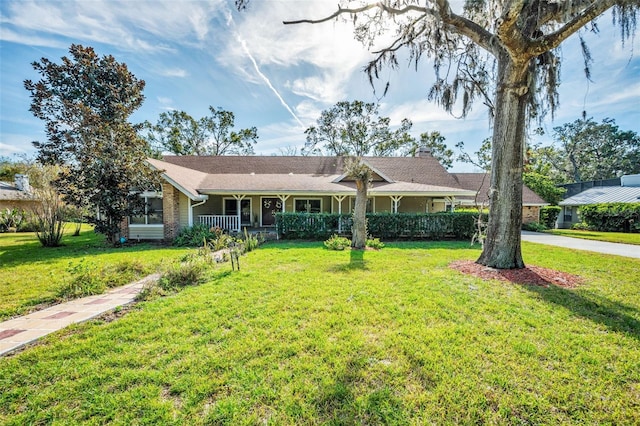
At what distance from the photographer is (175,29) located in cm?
915

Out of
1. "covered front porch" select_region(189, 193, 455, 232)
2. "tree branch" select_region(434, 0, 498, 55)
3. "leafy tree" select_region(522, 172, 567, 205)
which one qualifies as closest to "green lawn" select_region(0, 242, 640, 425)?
"tree branch" select_region(434, 0, 498, 55)

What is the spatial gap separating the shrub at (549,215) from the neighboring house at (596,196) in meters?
2.08

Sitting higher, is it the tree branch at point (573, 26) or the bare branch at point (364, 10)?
the bare branch at point (364, 10)

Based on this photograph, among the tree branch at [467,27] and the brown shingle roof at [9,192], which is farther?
the brown shingle roof at [9,192]

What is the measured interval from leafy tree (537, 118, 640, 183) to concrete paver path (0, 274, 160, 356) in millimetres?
46789

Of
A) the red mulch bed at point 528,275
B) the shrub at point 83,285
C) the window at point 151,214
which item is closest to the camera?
the shrub at point 83,285

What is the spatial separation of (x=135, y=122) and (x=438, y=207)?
1950 centimetres

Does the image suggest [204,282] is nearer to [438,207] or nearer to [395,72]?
[395,72]

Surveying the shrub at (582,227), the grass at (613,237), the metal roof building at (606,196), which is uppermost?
the metal roof building at (606,196)

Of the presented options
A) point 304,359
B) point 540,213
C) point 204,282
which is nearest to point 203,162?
point 204,282

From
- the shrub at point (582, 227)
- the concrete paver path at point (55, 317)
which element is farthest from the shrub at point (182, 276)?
the shrub at point (582, 227)

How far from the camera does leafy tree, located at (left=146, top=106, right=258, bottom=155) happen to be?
27016 millimetres

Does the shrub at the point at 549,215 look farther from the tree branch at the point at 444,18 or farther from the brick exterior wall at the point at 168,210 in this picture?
the brick exterior wall at the point at 168,210

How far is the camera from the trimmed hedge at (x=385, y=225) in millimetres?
11969
